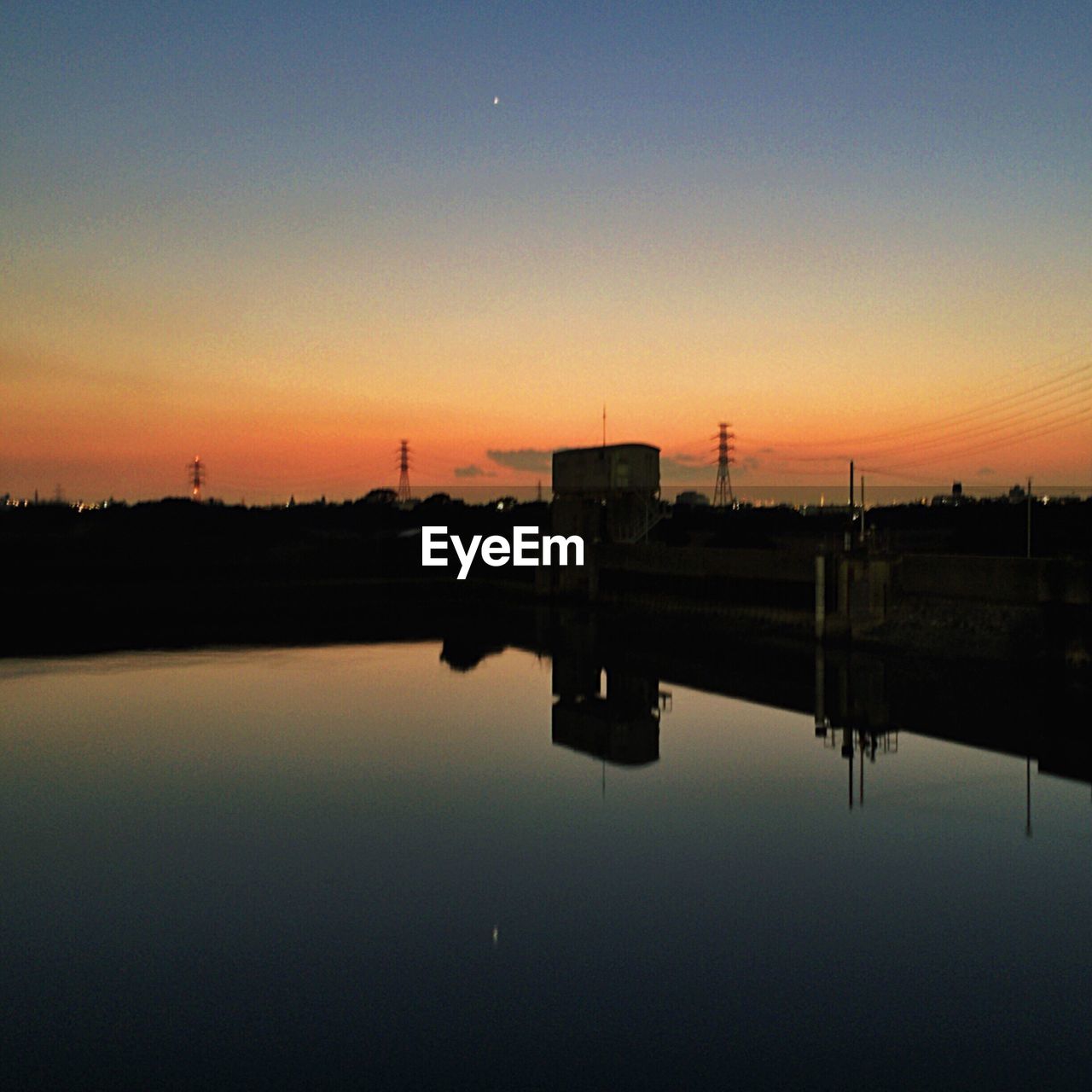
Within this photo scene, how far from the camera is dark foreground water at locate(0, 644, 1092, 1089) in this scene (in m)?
8.88

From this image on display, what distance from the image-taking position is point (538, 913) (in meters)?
12.1

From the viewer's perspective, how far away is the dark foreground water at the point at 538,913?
8875 millimetres

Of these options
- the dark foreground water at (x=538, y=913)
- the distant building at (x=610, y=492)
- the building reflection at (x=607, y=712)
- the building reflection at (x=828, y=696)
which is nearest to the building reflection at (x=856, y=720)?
the building reflection at (x=828, y=696)

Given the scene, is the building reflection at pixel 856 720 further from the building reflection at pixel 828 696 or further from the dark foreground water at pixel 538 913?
the dark foreground water at pixel 538 913

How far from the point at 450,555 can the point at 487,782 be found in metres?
56.9

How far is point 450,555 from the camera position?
2960 inches

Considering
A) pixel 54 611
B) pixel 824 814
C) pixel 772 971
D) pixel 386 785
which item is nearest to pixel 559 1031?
pixel 772 971

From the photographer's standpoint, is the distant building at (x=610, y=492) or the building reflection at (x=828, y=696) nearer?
the building reflection at (x=828, y=696)

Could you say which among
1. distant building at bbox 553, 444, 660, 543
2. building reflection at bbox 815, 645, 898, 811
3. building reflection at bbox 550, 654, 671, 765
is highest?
distant building at bbox 553, 444, 660, 543

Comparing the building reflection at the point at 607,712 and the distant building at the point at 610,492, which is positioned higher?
the distant building at the point at 610,492

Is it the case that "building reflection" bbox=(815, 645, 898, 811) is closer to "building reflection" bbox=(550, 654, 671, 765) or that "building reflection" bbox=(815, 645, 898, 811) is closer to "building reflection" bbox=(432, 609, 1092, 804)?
"building reflection" bbox=(432, 609, 1092, 804)

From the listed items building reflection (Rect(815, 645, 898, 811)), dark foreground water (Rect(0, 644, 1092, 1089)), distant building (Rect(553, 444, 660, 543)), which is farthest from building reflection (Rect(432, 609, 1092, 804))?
distant building (Rect(553, 444, 660, 543))

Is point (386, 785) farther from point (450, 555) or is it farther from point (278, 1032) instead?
point (450, 555)

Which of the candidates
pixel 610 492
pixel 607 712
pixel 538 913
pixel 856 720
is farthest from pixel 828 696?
pixel 610 492
